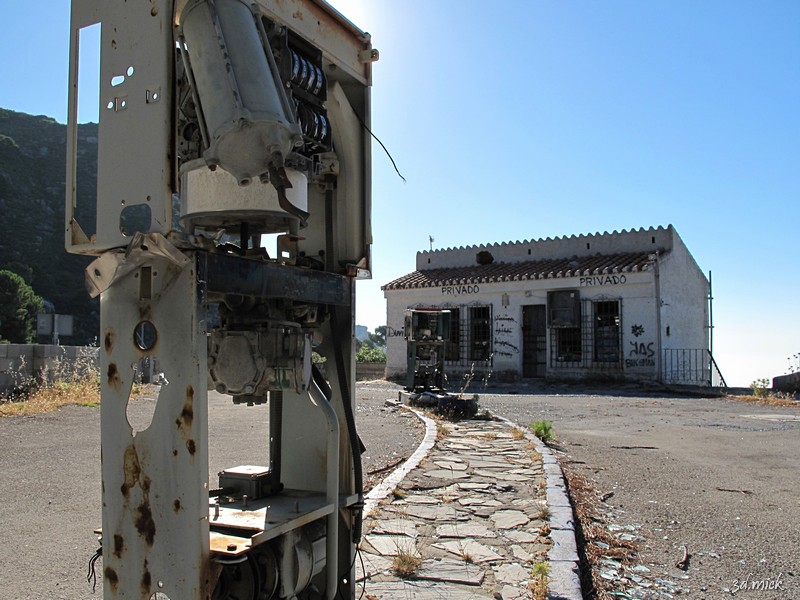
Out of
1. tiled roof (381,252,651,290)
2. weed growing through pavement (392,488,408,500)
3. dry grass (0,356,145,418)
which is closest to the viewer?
weed growing through pavement (392,488,408,500)

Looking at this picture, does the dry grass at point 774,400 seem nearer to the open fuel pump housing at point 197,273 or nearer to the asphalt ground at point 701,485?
the asphalt ground at point 701,485

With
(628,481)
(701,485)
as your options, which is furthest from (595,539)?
(701,485)

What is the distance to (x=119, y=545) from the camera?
1.95 m

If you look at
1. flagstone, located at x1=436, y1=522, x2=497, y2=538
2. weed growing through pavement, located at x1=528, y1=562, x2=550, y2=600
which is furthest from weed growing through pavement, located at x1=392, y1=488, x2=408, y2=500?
weed growing through pavement, located at x1=528, y1=562, x2=550, y2=600

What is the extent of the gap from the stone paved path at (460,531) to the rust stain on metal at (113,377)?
1.71m

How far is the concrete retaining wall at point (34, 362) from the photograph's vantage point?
1221 cm

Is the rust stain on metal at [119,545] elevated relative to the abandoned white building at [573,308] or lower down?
lower down

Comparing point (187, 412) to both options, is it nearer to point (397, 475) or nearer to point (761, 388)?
point (397, 475)

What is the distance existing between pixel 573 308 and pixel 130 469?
2101 cm

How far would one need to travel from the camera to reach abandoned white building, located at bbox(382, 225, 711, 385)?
20.9 metres

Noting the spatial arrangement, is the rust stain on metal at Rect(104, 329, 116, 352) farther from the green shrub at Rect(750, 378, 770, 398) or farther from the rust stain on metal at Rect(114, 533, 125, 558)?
the green shrub at Rect(750, 378, 770, 398)

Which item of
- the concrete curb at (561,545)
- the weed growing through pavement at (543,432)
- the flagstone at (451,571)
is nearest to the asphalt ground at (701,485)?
the weed growing through pavement at (543,432)

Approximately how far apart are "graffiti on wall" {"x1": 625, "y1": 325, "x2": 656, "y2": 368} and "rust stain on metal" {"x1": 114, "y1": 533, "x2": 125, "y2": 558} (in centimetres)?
2043

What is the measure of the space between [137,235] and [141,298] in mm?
210
